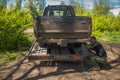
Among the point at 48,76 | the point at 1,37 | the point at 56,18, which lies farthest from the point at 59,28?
the point at 1,37

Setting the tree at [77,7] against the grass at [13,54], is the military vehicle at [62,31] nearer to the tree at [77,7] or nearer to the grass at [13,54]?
the grass at [13,54]

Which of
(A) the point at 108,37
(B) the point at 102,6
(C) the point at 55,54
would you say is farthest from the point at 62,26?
(B) the point at 102,6

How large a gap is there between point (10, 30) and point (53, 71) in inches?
183

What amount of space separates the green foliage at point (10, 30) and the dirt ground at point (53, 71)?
7.35ft

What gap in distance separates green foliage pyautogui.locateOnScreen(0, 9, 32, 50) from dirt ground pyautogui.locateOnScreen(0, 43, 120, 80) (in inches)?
88.2

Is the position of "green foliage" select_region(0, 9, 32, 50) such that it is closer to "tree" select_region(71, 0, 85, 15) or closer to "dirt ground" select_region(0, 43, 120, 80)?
"dirt ground" select_region(0, 43, 120, 80)

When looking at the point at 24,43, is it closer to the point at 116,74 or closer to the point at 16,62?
the point at 16,62

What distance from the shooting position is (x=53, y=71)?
29.4ft

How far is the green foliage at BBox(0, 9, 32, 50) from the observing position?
492 inches

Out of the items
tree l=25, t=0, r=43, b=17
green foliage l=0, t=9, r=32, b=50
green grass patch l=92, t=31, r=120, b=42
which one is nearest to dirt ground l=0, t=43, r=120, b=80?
green foliage l=0, t=9, r=32, b=50

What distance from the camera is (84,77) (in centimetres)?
821

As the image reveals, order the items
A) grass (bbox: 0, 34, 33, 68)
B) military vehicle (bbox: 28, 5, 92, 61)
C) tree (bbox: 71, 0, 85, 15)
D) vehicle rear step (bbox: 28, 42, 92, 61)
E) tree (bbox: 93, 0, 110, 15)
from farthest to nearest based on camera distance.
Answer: tree (bbox: 93, 0, 110, 15) < tree (bbox: 71, 0, 85, 15) < grass (bbox: 0, 34, 33, 68) < military vehicle (bbox: 28, 5, 92, 61) < vehicle rear step (bbox: 28, 42, 92, 61)

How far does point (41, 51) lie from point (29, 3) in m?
34.3

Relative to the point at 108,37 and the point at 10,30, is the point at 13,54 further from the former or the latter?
the point at 108,37
